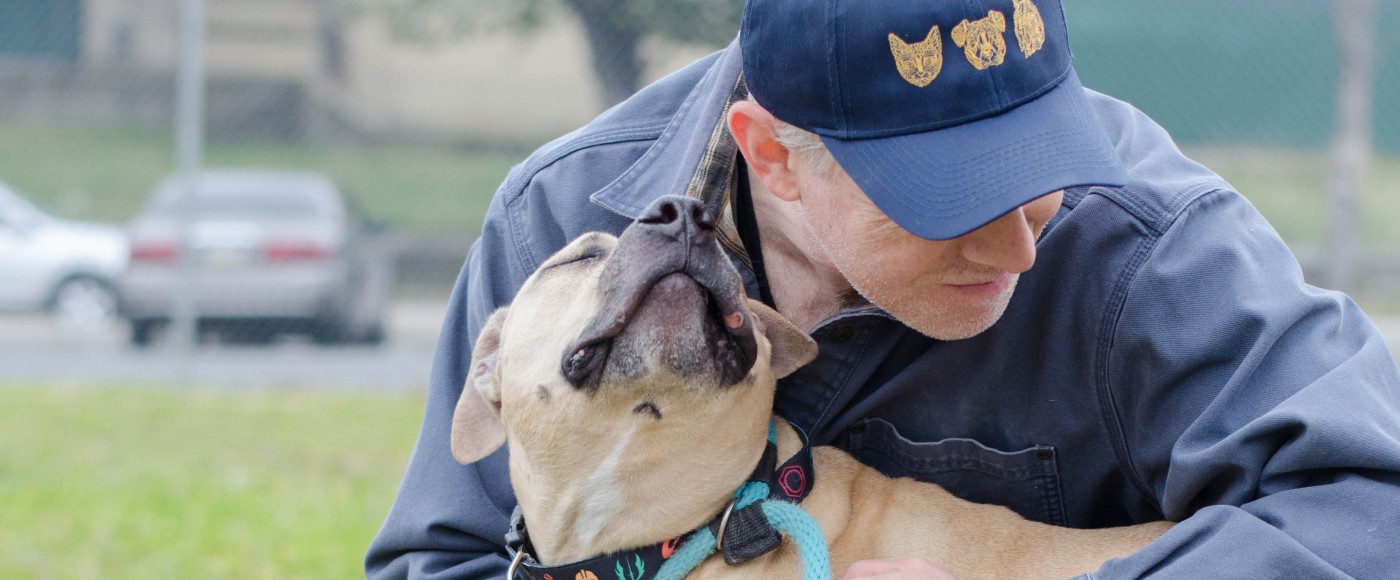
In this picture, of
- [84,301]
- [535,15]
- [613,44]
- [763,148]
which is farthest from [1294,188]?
[84,301]

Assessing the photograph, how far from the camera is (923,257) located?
2.28 metres

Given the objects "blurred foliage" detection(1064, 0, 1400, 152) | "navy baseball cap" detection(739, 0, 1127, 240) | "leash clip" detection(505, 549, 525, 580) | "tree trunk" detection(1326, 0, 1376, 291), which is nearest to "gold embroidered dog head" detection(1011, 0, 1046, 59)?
"navy baseball cap" detection(739, 0, 1127, 240)

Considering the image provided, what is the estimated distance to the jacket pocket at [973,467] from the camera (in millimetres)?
2654

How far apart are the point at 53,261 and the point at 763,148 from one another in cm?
939

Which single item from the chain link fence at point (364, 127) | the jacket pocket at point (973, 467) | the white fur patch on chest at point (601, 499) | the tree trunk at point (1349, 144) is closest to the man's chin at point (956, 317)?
the jacket pocket at point (973, 467)

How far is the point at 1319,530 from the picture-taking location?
81.7 inches

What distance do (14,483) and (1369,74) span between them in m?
7.25

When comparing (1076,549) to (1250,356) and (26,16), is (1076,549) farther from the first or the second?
(26,16)

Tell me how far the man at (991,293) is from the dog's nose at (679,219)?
0.64 feet

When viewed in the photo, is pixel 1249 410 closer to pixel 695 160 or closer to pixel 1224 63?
pixel 695 160

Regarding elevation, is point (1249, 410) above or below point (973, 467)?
above

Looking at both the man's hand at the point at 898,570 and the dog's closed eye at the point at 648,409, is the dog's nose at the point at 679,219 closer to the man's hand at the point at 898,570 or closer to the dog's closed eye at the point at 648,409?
the dog's closed eye at the point at 648,409

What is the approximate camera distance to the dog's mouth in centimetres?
234

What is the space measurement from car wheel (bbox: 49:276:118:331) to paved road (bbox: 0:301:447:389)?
1.87 meters
